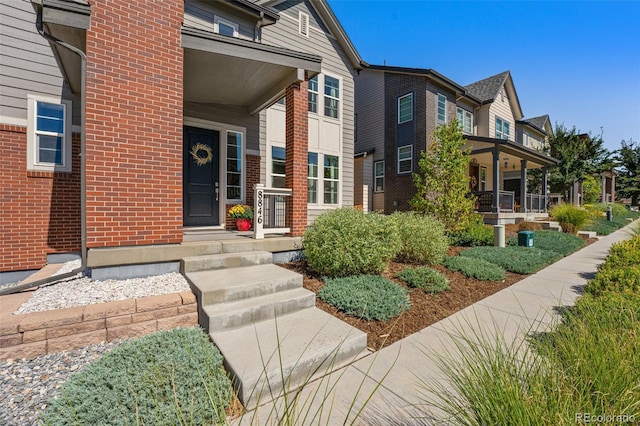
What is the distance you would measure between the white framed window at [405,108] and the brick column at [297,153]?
9399 millimetres

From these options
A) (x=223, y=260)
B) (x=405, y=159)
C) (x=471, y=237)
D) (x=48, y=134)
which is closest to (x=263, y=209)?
(x=223, y=260)

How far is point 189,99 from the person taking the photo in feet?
23.3

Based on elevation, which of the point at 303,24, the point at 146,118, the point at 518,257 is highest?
the point at 303,24

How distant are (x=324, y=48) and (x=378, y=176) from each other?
727 cm

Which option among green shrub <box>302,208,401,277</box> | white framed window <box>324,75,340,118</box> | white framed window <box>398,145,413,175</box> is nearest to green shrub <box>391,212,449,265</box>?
green shrub <box>302,208,401,277</box>

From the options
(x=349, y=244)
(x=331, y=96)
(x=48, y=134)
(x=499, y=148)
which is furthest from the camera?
(x=499, y=148)

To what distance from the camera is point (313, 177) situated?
31.8ft

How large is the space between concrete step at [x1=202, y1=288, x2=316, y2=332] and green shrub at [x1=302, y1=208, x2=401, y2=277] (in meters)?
1.08

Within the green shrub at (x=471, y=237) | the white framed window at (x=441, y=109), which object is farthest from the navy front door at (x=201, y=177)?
the white framed window at (x=441, y=109)

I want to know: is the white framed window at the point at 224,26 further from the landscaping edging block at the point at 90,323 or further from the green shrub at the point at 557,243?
the green shrub at the point at 557,243

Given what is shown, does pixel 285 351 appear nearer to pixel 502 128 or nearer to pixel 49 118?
pixel 49 118

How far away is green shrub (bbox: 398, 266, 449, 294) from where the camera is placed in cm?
472

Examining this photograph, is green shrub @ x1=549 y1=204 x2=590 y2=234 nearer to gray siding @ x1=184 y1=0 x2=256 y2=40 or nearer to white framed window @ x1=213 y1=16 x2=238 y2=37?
gray siding @ x1=184 y1=0 x2=256 y2=40

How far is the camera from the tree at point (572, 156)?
19.3 metres
